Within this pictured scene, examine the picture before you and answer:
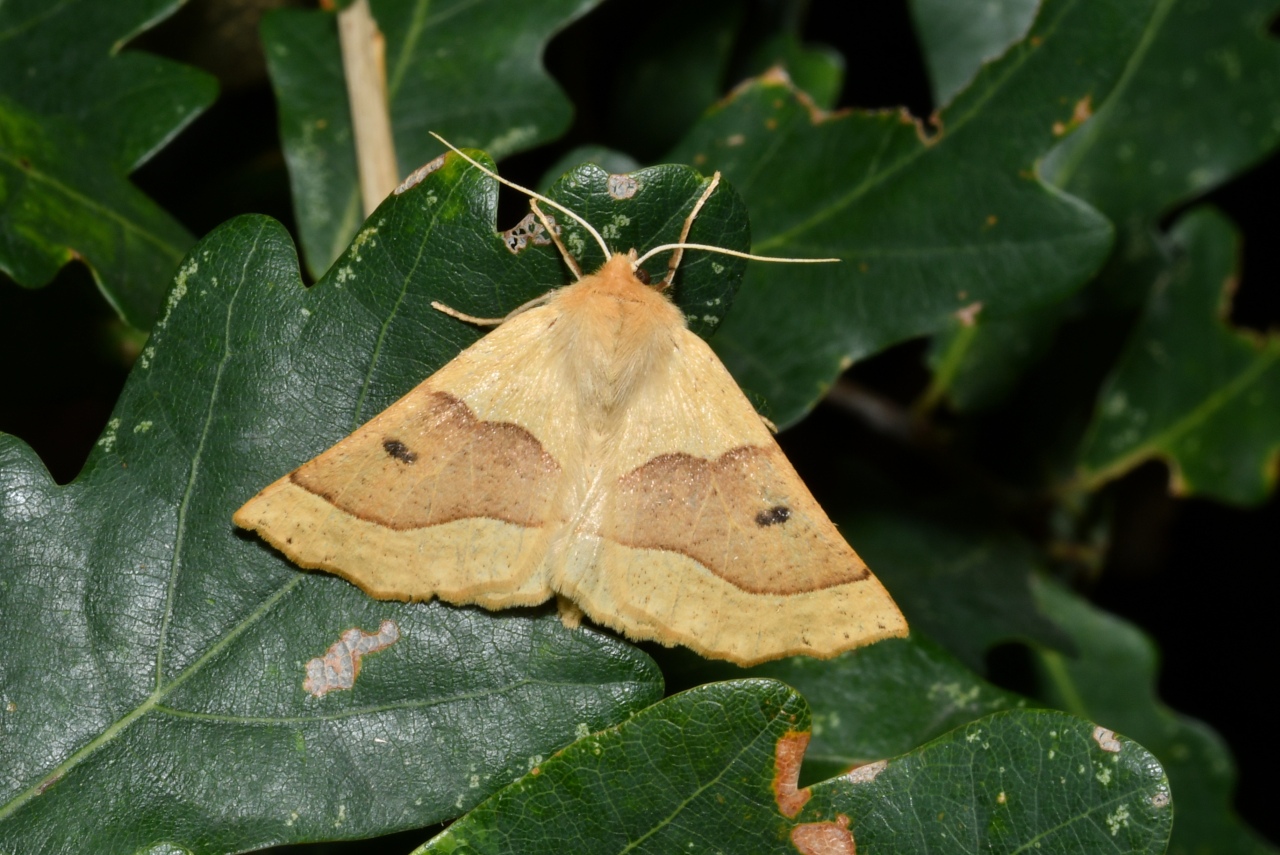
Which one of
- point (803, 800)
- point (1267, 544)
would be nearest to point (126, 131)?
point (803, 800)

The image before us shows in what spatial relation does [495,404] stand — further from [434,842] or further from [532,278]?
[434,842]

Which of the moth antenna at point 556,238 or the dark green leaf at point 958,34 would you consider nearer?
the moth antenna at point 556,238

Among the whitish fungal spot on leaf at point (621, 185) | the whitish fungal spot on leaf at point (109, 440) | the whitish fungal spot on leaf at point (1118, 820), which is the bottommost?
the whitish fungal spot on leaf at point (1118, 820)

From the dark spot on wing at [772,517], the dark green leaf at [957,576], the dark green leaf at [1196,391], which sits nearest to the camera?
the dark spot on wing at [772,517]

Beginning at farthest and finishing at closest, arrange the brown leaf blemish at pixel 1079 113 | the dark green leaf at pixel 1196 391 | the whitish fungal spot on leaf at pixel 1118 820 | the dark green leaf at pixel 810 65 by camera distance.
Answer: the dark green leaf at pixel 1196 391 → the dark green leaf at pixel 810 65 → the brown leaf blemish at pixel 1079 113 → the whitish fungal spot on leaf at pixel 1118 820

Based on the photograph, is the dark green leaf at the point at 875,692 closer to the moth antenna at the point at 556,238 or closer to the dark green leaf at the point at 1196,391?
the moth antenna at the point at 556,238

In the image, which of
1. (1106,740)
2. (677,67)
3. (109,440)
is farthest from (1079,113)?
(109,440)

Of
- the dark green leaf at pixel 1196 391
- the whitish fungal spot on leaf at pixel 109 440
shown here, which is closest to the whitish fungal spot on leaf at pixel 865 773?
the whitish fungal spot on leaf at pixel 109 440
